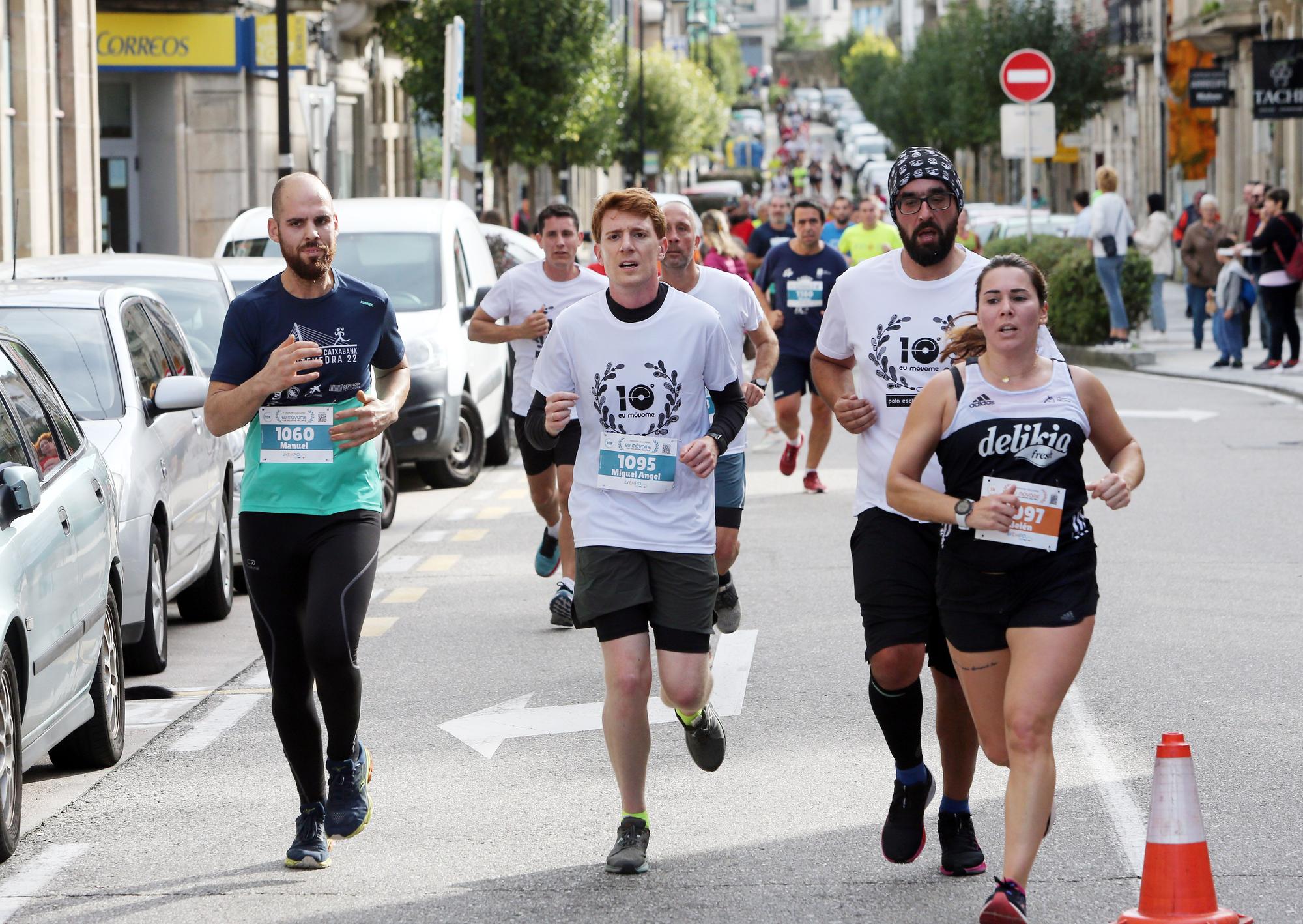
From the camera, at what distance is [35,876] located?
604cm

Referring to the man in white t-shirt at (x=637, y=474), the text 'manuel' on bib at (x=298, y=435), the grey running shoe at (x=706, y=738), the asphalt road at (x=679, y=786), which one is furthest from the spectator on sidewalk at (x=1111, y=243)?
the text 'manuel' on bib at (x=298, y=435)

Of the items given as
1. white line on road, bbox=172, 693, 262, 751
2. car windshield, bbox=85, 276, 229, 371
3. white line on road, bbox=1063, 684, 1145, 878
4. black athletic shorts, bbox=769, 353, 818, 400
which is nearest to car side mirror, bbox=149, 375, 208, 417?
white line on road, bbox=172, 693, 262, 751

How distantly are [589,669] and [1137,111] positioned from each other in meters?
55.5

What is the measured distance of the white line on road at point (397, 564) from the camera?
12000 millimetres

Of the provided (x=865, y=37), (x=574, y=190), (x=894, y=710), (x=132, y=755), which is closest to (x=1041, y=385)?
(x=894, y=710)

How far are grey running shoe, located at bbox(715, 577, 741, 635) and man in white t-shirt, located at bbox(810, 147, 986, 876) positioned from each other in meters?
3.17

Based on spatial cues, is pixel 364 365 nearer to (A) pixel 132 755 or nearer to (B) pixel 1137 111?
(A) pixel 132 755

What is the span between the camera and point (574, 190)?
8150 centimetres

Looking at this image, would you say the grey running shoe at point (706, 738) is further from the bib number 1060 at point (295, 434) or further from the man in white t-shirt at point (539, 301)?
the man in white t-shirt at point (539, 301)

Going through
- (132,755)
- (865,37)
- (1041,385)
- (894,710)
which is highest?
(865,37)

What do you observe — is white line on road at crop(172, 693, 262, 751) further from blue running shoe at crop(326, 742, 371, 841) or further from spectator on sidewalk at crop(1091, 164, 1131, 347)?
spectator on sidewalk at crop(1091, 164, 1131, 347)

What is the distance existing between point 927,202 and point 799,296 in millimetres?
8275

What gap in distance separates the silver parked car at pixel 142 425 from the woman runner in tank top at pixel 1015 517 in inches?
145

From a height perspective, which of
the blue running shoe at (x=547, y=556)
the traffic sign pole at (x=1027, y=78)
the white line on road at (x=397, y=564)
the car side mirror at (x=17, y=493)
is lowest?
the white line on road at (x=397, y=564)
